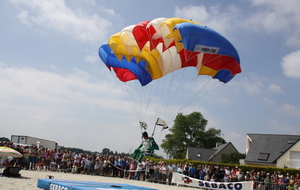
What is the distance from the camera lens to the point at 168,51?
1251 centimetres

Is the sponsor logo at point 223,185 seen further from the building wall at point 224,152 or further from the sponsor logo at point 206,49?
the building wall at point 224,152

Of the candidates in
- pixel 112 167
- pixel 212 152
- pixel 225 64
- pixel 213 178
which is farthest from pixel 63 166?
pixel 212 152

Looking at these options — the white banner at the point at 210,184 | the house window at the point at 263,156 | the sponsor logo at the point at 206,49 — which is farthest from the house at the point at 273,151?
the sponsor logo at the point at 206,49

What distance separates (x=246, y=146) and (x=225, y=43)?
2566 centimetres

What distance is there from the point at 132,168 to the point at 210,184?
4980 millimetres

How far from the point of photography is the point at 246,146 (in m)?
34.1

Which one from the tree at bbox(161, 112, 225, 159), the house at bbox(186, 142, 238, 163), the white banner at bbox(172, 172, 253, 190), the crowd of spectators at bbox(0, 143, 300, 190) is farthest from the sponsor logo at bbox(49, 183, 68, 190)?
the tree at bbox(161, 112, 225, 159)

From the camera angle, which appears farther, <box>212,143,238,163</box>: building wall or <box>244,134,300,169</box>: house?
<box>212,143,238,163</box>: building wall

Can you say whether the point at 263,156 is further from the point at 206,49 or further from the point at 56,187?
the point at 56,187

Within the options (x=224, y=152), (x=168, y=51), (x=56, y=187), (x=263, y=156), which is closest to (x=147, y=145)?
(x=168, y=51)

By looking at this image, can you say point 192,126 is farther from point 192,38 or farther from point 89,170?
point 192,38

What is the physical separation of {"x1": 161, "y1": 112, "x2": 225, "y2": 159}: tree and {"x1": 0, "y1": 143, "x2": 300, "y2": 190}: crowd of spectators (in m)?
41.1

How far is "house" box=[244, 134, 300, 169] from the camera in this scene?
2691 centimetres

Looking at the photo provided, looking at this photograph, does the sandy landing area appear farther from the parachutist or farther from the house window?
the house window
